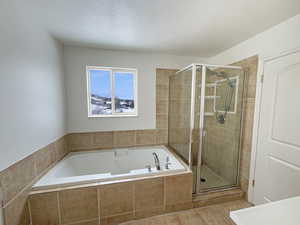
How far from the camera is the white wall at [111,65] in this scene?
2230 millimetres

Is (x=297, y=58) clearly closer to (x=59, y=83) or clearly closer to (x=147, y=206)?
(x=147, y=206)

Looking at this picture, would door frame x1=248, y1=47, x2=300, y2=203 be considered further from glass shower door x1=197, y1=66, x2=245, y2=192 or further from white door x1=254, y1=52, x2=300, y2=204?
glass shower door x1=197, y1=66, x2=245, y2=192

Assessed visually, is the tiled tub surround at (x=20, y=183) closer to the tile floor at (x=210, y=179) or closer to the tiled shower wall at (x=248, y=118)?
the tile floor at (x=210, y=179)

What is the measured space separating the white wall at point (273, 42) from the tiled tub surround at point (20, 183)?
2857mm

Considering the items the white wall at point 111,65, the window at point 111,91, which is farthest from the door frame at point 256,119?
the window at point 111,91

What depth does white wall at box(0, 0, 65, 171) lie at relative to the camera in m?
1.08

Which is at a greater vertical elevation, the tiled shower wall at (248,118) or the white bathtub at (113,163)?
A: the tiled shower wall at (248,118)

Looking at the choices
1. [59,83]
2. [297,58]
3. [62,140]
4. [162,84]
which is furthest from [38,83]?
[297,58]

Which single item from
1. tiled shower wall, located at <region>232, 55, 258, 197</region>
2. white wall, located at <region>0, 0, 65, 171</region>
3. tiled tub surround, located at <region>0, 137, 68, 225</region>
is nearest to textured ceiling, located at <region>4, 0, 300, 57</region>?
white wall, located at <region>0, 0, 65, 171</region>

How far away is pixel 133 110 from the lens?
2568 mm

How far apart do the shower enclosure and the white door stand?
34 centimetres

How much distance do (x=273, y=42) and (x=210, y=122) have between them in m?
1.17

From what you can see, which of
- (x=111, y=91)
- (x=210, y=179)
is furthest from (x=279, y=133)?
(x=111, y=91)

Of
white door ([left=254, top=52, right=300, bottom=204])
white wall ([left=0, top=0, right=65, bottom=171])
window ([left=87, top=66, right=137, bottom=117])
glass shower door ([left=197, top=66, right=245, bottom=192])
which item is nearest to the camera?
white wall ([left=0, top=0, right=65, bottom=171])
